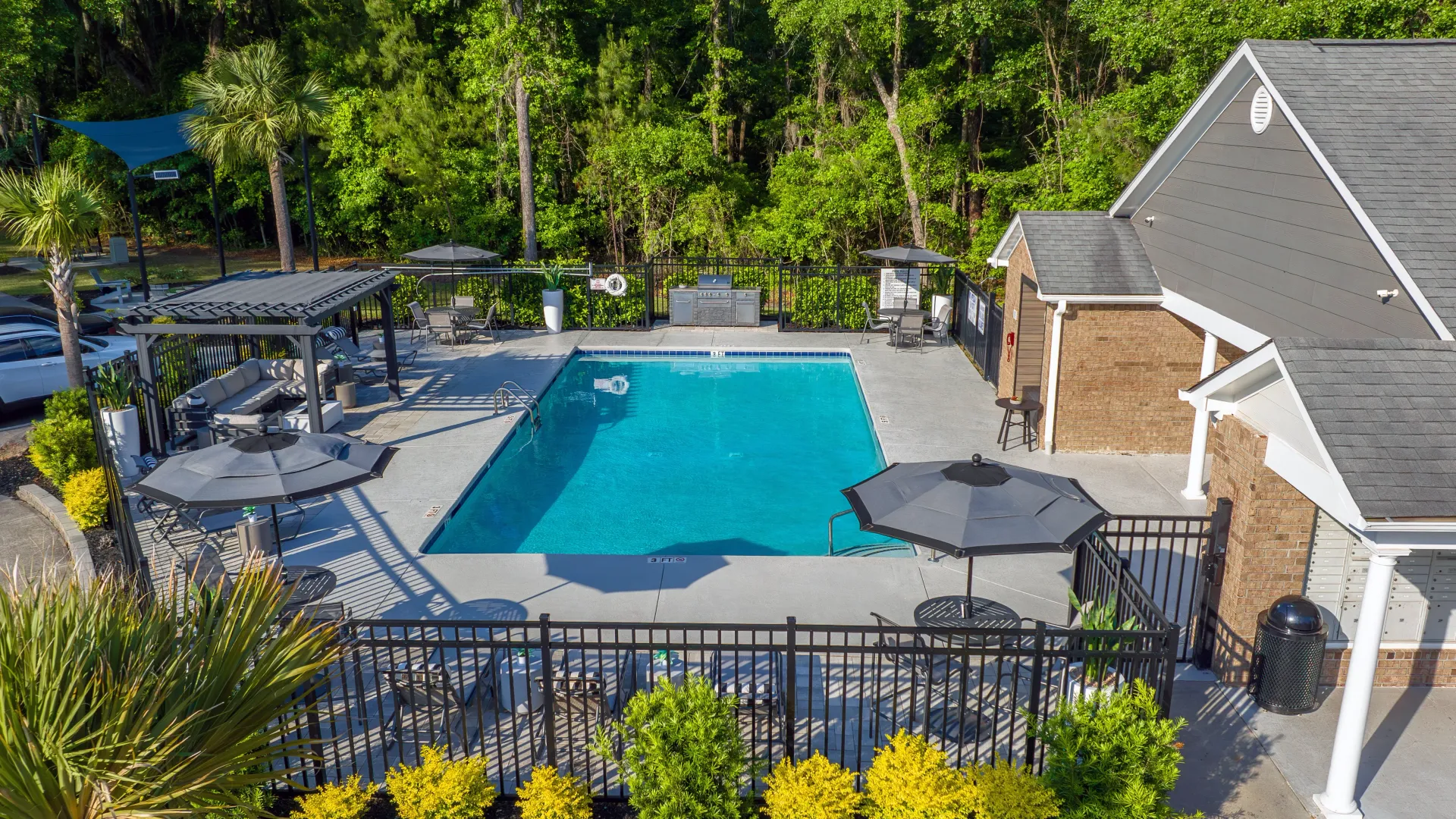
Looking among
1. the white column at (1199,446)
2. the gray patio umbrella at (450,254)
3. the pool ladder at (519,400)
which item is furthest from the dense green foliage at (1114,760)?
the gray patio umbrella at (450,254)

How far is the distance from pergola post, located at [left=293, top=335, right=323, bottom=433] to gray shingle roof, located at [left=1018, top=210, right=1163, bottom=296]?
31.4ft

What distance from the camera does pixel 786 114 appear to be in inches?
1159

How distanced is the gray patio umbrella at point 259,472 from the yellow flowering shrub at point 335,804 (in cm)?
248

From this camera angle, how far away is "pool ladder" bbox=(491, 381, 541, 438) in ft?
52.4

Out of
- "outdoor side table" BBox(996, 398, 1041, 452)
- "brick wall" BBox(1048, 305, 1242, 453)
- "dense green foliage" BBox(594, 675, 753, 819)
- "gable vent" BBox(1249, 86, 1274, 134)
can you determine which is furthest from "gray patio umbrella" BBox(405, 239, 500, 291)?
"dense green foliage" BBox(594, 675, 753, 819)

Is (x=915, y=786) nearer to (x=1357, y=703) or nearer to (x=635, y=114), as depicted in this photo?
(x=1357, y=703)

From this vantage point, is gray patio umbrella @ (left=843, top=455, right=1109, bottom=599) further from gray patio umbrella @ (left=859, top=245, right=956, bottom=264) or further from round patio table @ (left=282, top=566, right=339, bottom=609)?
gray patio umbrella @ (left=859, top=245, right=956, bottom=264)

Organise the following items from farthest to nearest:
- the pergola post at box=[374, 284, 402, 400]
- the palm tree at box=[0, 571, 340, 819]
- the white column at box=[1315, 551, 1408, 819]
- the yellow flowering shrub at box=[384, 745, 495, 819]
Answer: the pergola post at box=[374, 284, 402, 400] → the white column at box=[1315, 551, 1408, 819] → the yellow flowering shrub at box=[384, 745, 495, 819] → the palm tree at box=[0, 571, 340, 819]

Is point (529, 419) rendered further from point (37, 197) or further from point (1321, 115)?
point (1321, 115)

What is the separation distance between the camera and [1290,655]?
7371 millimetres

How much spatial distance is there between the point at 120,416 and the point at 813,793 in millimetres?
10816

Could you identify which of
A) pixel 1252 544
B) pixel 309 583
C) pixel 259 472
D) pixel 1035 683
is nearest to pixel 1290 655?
pixel 1252 544

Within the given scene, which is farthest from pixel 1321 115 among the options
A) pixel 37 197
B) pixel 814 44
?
pixel 814 44

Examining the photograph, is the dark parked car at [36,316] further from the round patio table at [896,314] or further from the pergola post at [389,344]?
the round patio table at [896,314]
